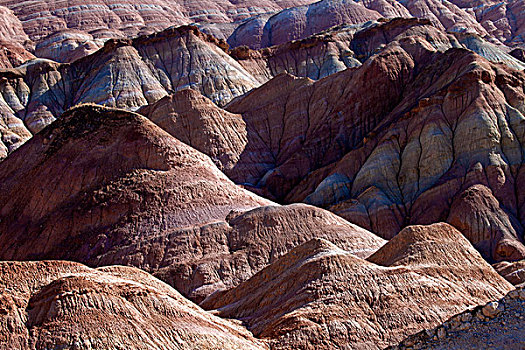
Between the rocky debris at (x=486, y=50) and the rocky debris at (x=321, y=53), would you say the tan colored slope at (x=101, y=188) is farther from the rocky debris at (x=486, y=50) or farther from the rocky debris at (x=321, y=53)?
the rocky debris at (x=321, y=53)

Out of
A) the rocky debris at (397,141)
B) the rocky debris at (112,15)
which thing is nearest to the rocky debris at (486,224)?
the rocky debris at (397,141)

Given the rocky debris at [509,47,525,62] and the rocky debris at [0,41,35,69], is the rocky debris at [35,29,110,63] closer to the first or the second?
the rocky debris at [0,41,35,69]

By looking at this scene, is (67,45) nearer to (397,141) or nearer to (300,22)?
(300,22)

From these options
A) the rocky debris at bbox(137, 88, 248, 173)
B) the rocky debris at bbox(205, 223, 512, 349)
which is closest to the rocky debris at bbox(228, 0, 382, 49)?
the rocky debris at bbox(137, 88, 248, 173)

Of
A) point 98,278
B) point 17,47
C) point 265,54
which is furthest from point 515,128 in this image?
point 17,47

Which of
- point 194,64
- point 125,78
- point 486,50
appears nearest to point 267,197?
point 125,78

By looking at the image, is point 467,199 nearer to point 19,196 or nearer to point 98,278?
point 19,196

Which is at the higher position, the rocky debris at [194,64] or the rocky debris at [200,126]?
the rocky debris at [200,126]
